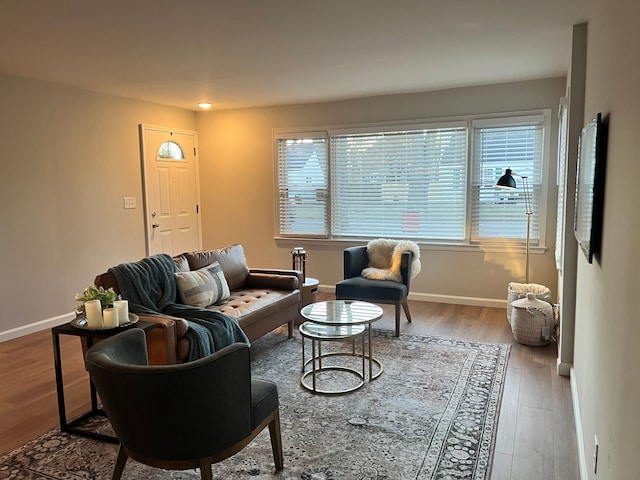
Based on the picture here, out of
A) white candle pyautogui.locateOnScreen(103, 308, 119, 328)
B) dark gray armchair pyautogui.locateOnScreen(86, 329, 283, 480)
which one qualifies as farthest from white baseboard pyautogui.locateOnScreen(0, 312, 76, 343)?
dark gray armchair pyautogui.locateOnScreen(86, 329, 283, 480)

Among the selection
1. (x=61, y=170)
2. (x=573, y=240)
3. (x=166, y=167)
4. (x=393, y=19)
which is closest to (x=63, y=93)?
(x=61, y=170)

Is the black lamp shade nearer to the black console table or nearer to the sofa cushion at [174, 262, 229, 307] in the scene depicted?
the sofa cushion at [174, 262, 229, 307]

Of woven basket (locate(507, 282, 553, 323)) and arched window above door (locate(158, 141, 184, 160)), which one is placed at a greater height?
arched window above door (locate(158, 141, 184, 160))

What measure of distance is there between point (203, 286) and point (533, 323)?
2.64 metres

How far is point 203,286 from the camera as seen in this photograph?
3566mm

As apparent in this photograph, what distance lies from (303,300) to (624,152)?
3288mm

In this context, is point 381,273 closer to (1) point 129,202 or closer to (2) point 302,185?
(2) point 302,185

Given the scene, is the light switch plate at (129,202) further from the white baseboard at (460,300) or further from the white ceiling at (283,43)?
the white baseboard at (460,300)

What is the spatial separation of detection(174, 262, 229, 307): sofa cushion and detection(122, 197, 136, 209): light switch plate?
217cm

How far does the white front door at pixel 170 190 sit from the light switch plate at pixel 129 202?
0.51 ft

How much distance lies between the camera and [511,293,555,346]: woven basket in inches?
152

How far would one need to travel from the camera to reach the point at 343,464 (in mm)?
2301

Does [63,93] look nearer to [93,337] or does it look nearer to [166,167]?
[166,167]

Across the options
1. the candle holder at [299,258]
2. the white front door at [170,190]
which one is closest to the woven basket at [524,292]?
the candle holder at [299,258]
